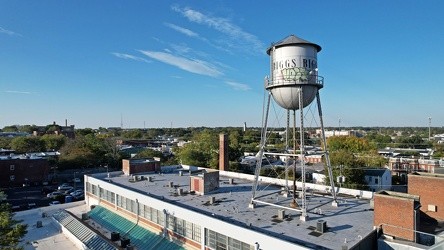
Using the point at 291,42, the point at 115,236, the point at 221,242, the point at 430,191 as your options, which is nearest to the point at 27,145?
the point at 115,236

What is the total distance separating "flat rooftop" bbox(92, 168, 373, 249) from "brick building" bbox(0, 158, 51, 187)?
38979mm

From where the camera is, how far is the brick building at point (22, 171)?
177 ft

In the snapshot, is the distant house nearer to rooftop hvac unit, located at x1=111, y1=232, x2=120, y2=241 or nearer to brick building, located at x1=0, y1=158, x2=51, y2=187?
rooftop hvac unit, located at x1=111, y1=232, x2=120, y2=241

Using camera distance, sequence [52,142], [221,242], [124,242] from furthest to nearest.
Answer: [52,142] < [124,242] < [221,242]

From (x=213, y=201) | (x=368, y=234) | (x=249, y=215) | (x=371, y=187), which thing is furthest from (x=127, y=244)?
(x=371, y=187)

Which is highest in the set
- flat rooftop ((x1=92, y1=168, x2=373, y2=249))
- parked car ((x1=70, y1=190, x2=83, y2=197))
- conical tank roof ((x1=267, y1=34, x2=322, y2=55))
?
conical tank roof ((x1=267, y1=34, x2=322, y2=55))

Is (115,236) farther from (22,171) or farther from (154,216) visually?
(22,171)

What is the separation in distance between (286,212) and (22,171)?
188 ft

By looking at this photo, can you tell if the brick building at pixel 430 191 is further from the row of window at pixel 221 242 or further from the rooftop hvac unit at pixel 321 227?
the row of window at pixel 221 242

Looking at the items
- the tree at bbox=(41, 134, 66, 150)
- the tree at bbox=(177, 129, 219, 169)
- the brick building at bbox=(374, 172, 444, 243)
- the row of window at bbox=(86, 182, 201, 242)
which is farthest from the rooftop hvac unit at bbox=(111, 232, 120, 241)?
the tree at bbox=(41, 134, 66, 150)

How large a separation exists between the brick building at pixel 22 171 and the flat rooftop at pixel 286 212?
128ft

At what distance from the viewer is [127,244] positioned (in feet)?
66.3

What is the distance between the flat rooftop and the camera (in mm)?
14680

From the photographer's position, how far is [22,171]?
182 ft
